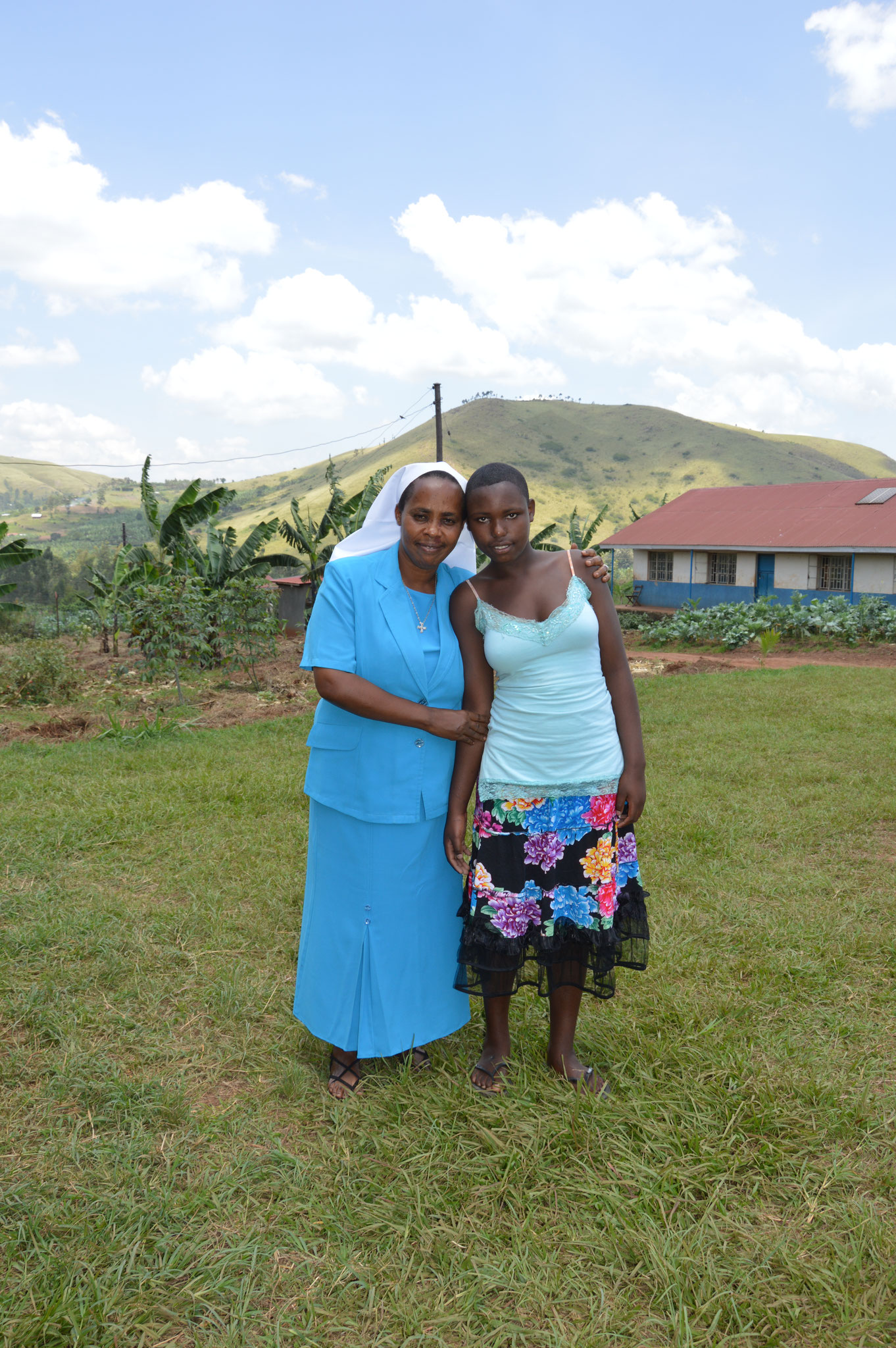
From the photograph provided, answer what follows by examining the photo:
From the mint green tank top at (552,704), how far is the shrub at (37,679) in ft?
31.2

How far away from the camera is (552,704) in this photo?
7.64 feet

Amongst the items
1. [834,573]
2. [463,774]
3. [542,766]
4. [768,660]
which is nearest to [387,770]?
[463,774]

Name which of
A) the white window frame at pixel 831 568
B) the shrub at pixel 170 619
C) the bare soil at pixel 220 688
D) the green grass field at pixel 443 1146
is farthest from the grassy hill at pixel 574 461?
the green grass field at pixel 443 1146

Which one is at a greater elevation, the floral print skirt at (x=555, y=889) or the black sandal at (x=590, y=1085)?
the floral print skirt at (x=555, y=889)

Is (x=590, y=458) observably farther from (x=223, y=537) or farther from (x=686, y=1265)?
(x=686, y=1265)

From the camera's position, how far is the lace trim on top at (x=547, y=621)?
→ 231 cm

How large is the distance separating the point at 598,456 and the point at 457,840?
9892 centimetres

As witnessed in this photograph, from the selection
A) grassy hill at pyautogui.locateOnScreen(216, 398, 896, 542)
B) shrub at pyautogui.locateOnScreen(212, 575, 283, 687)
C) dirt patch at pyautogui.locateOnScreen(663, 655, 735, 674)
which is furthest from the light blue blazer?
grassy hill at pyautogui.locateOnScreen(216, 398, 896, 542)

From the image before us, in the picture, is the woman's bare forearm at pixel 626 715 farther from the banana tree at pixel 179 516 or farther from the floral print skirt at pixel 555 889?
the banana tree at pixel 179 516

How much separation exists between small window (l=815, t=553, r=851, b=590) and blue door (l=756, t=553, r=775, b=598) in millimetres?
1146

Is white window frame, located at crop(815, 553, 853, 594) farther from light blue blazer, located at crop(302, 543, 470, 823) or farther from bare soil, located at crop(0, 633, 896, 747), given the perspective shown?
light blue blazer, located at crop(302, 543, 470, 823)

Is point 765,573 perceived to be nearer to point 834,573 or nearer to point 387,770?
point 834,573

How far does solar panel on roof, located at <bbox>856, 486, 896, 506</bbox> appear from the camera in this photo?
2152 centimetres

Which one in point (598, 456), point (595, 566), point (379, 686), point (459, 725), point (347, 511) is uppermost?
point (598, 456)
